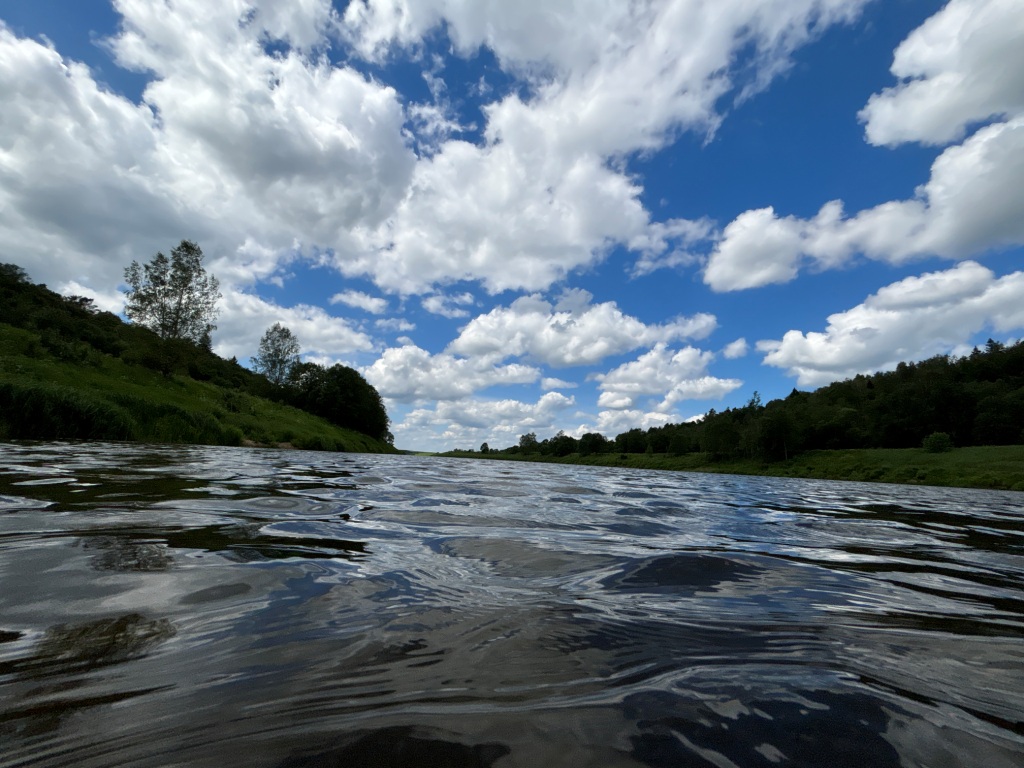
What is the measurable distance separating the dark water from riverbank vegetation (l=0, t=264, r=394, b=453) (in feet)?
58.1

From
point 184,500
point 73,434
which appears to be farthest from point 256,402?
point 184,500

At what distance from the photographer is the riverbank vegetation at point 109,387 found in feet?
55.7

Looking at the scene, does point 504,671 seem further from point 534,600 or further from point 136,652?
point 136,652

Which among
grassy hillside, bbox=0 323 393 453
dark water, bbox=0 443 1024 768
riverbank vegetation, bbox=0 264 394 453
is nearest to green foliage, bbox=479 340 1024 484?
riverbank vegetation, bbox=0 264 394 453

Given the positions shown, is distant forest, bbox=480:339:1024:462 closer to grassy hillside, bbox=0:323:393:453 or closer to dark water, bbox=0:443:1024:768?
grassy hillside, bbox=0:323:393:453

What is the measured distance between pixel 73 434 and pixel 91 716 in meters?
22.4

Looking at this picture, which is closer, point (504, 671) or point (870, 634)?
point (504, 671)

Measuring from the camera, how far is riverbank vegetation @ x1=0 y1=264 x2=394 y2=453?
16984 mm

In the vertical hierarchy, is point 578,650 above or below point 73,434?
below

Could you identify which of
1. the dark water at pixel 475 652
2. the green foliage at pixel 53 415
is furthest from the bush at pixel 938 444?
the green foliage at pixel 53 415

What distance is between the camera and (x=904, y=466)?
58.1 m

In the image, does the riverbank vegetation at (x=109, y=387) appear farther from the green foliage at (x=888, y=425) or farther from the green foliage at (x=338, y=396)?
the green foliage at (x=888, y=425)

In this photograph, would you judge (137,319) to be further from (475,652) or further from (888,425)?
(888,425)

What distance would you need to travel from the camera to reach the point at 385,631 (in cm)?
193
